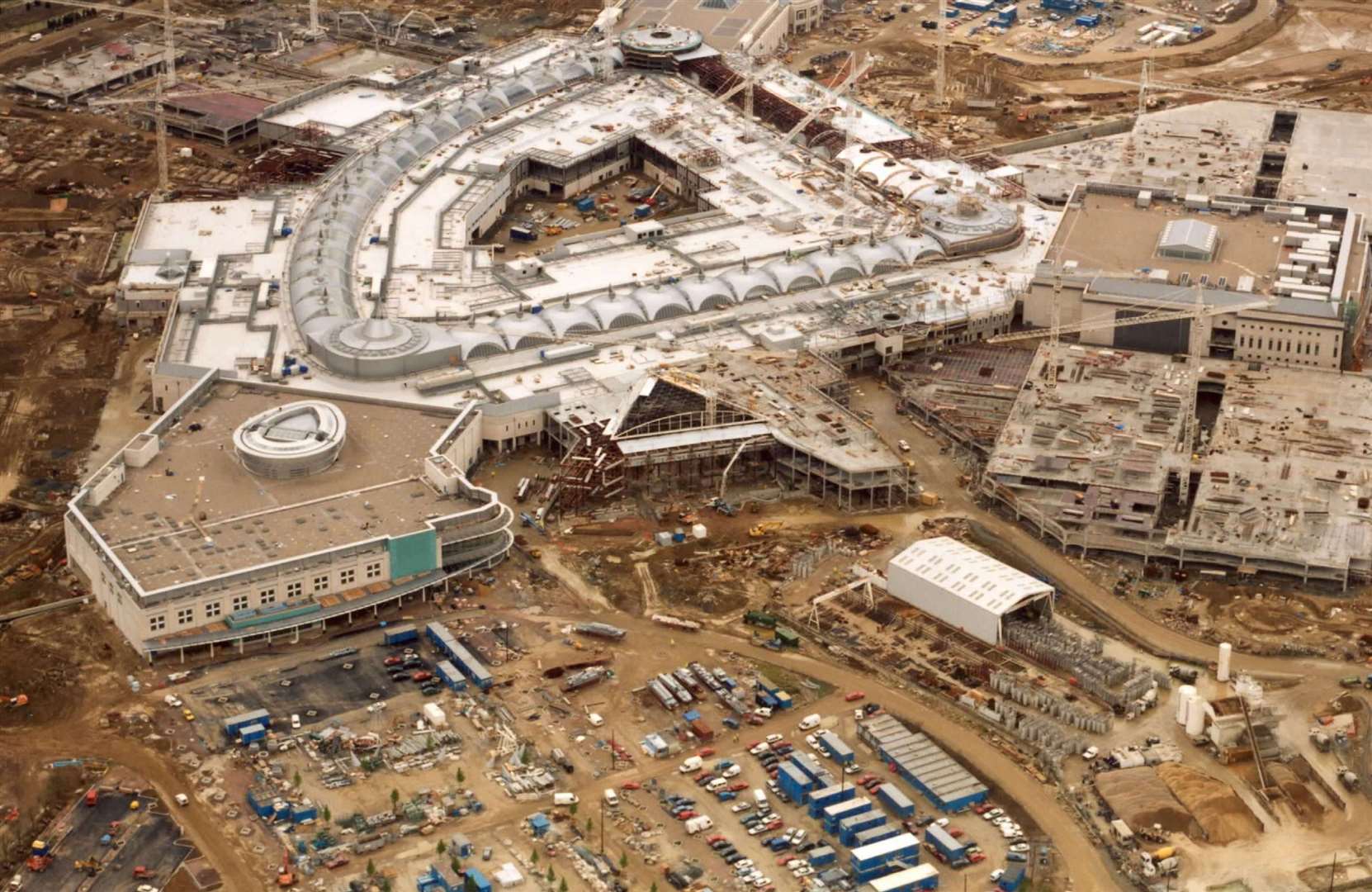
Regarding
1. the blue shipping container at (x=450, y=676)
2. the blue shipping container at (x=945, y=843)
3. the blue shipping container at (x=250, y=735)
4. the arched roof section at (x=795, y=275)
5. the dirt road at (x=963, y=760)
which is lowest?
the dirt road at (x=963, y=760)

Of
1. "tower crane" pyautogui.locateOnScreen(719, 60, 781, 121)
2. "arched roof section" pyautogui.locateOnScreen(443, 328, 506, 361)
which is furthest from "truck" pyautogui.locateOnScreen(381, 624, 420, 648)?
"tower crane" pyautogui.locateOnScreen(719, 60, 781, 121)

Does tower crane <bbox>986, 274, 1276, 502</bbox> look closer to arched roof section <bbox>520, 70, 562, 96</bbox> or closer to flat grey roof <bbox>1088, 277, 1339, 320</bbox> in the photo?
flat grey roof <bbox>1088, 277, 1339, 320</bbox>

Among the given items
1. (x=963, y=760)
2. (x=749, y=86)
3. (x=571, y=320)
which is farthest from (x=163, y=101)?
(x=963, y=760)

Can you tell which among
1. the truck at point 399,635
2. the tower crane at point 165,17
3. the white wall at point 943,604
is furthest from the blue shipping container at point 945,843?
the tower crane at point 165,17

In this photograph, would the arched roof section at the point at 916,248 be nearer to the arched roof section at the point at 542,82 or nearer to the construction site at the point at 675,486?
the construction site at the point at 675,486

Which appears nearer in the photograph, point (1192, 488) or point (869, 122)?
point (1192, 488)

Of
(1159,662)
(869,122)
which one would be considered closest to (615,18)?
(869,122)

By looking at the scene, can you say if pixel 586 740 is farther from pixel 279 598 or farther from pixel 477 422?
pixel 477 422
